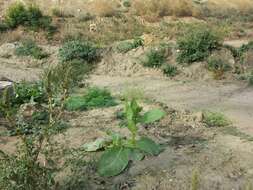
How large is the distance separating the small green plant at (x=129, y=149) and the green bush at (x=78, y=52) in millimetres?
6685

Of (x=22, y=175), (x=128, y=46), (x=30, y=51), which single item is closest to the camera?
(x=22, y=175)

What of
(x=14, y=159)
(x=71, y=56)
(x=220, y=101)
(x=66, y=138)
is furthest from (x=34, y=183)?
(x=71, y=56)

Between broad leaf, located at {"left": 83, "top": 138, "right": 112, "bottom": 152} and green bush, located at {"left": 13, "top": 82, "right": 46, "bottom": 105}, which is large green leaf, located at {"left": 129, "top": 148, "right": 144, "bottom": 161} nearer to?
broad leaf, located at {"left": 83, "top": 138, "right": 112, "bottom": 152}

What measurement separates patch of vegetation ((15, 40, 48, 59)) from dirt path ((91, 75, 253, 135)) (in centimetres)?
192

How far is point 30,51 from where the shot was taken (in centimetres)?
1304

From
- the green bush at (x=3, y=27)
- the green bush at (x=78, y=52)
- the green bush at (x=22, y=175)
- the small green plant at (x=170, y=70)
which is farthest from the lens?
the green bush at (x=3, y=27)

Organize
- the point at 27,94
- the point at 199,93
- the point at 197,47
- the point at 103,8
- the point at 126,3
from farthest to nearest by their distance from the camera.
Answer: the point at 126,3
the point at 103,8
the point at 197,47
the point at 199,93
the point at 27,94

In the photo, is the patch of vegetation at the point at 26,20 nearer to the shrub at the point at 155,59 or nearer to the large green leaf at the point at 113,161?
the shrub at the point at 155,59

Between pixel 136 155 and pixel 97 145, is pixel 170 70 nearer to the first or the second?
pixel 97 145

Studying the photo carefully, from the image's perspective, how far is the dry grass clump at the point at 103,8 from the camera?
19.9m

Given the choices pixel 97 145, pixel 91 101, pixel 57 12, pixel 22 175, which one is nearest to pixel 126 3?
pixel 57 12

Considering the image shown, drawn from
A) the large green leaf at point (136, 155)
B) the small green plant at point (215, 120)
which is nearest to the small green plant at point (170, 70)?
the small green plant at point (215, 120)

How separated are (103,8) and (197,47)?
914cm

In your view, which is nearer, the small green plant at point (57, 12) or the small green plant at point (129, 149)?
the small green plant at point (129, 149)
